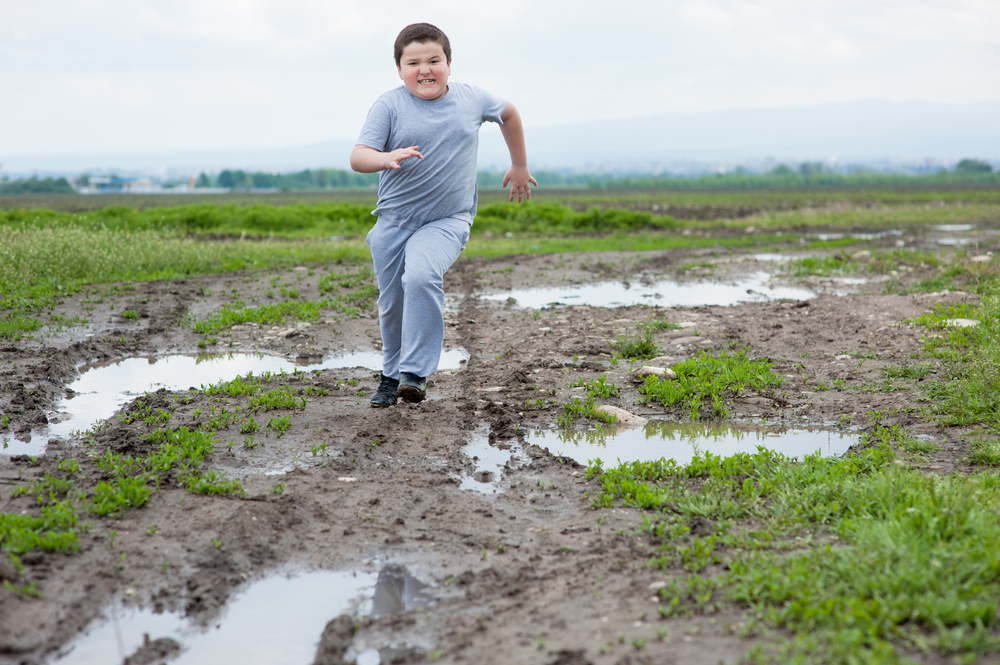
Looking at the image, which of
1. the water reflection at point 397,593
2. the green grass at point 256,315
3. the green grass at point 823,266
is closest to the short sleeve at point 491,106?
the water reflection at point 397,593

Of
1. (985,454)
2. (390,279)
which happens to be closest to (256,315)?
(390,279)

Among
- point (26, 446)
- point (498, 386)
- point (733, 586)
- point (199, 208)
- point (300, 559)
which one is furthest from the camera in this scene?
point (199, 208)

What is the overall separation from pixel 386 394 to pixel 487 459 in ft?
3.70

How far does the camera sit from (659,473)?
3992 millimetres

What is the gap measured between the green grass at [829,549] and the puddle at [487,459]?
52 centimetres

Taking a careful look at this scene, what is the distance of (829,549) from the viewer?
113 inches

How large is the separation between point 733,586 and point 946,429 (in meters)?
2.61

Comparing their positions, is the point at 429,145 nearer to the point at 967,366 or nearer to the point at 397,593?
the point at 397,593

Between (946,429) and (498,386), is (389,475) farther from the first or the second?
(946,429)

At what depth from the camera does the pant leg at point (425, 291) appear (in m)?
4.90

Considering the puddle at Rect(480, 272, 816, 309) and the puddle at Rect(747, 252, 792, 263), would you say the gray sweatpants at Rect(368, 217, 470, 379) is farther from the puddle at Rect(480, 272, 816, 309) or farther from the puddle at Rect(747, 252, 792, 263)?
the puddle at Rect(747, 252, 792, 263)

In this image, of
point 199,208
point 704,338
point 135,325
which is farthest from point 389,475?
point 199,208

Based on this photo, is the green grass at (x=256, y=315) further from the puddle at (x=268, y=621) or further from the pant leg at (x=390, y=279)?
the puddle at (x=268, y=621)

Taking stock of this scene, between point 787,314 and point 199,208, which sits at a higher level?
point 199,208
